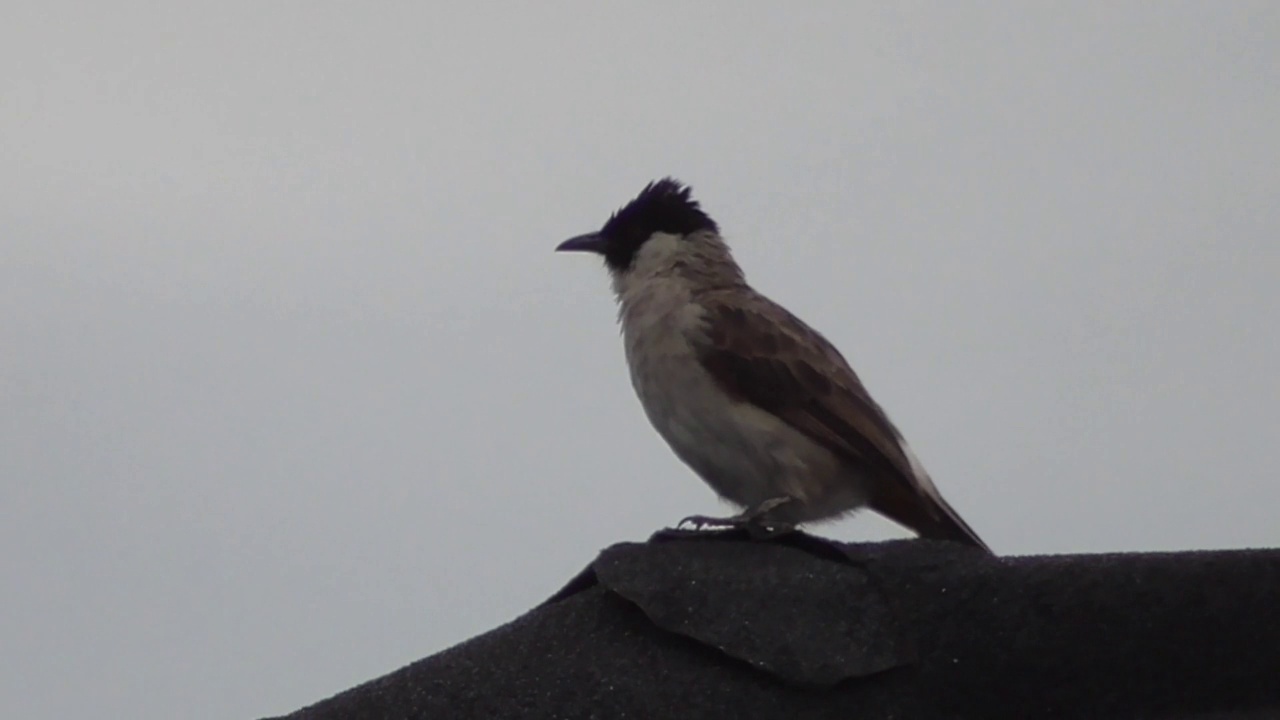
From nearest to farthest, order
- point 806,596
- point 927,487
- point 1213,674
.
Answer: point 1213,674, point 806,596, point 927,487

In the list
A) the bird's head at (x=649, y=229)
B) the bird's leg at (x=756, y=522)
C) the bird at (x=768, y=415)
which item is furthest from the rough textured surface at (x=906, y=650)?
the bird's head at (x=649, y=229)

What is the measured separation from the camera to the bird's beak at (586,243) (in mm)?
5891

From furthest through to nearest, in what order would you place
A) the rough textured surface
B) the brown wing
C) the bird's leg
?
the brown wing → the bird's leg → the rough textured surface

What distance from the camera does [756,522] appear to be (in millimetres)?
3045

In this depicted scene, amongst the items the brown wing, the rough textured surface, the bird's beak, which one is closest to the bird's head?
the bird's beak

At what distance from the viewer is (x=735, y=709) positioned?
227cm

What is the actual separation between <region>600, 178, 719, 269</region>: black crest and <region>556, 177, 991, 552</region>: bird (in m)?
0.63

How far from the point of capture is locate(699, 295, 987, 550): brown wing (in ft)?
14.7

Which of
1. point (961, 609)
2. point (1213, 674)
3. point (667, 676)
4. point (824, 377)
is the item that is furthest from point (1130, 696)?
point (824, 377)

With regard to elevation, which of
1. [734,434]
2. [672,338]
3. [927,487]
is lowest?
[927,487]

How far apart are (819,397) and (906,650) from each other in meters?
2.43

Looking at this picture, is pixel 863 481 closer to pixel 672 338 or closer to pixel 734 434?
pixel 734 434

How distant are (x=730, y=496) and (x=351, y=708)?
8.10 feet

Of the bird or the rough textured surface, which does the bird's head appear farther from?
the rough textured surface
